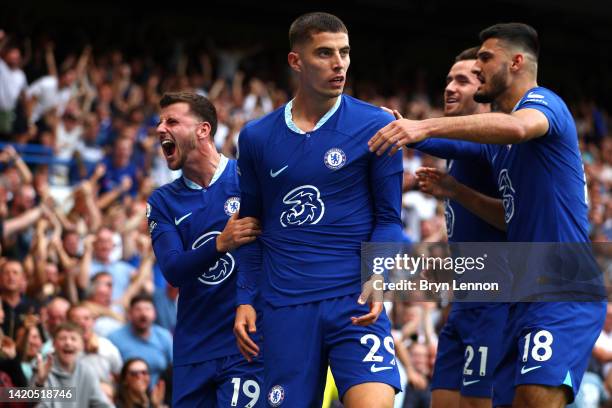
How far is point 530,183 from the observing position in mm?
5871

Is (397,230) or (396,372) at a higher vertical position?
(397,230)

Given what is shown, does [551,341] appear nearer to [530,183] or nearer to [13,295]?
[530,183]

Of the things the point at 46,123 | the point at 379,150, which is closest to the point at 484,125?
the point at 379,150

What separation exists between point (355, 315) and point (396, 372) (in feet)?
1.13

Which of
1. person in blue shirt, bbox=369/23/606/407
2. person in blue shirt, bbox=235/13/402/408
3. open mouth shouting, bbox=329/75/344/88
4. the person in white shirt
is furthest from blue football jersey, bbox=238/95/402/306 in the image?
the person in white shirt

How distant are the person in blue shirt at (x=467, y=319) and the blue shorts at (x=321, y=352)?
1.46m

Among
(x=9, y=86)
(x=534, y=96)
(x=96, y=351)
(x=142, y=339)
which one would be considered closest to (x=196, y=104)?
(x=534, y=96)

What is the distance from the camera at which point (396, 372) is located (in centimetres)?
526

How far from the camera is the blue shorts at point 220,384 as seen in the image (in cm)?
607

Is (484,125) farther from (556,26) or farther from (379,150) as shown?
(556,26)

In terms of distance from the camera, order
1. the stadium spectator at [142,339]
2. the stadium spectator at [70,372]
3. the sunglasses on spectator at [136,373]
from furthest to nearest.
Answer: the stadium spectator at [142,339] → the sunglasses on spectator at [136,373] → the stadium spectator at [70,372]

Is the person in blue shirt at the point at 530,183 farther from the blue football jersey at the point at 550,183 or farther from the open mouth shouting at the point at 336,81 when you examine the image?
the open mouth shouting at the point at 336,81

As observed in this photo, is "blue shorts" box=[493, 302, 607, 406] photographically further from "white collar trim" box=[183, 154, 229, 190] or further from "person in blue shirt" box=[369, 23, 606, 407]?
"white collar trim" box=[183, 154, 229, 190]

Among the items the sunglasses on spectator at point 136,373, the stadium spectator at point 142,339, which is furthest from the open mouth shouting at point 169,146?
the stadium spectator at point 142,339
